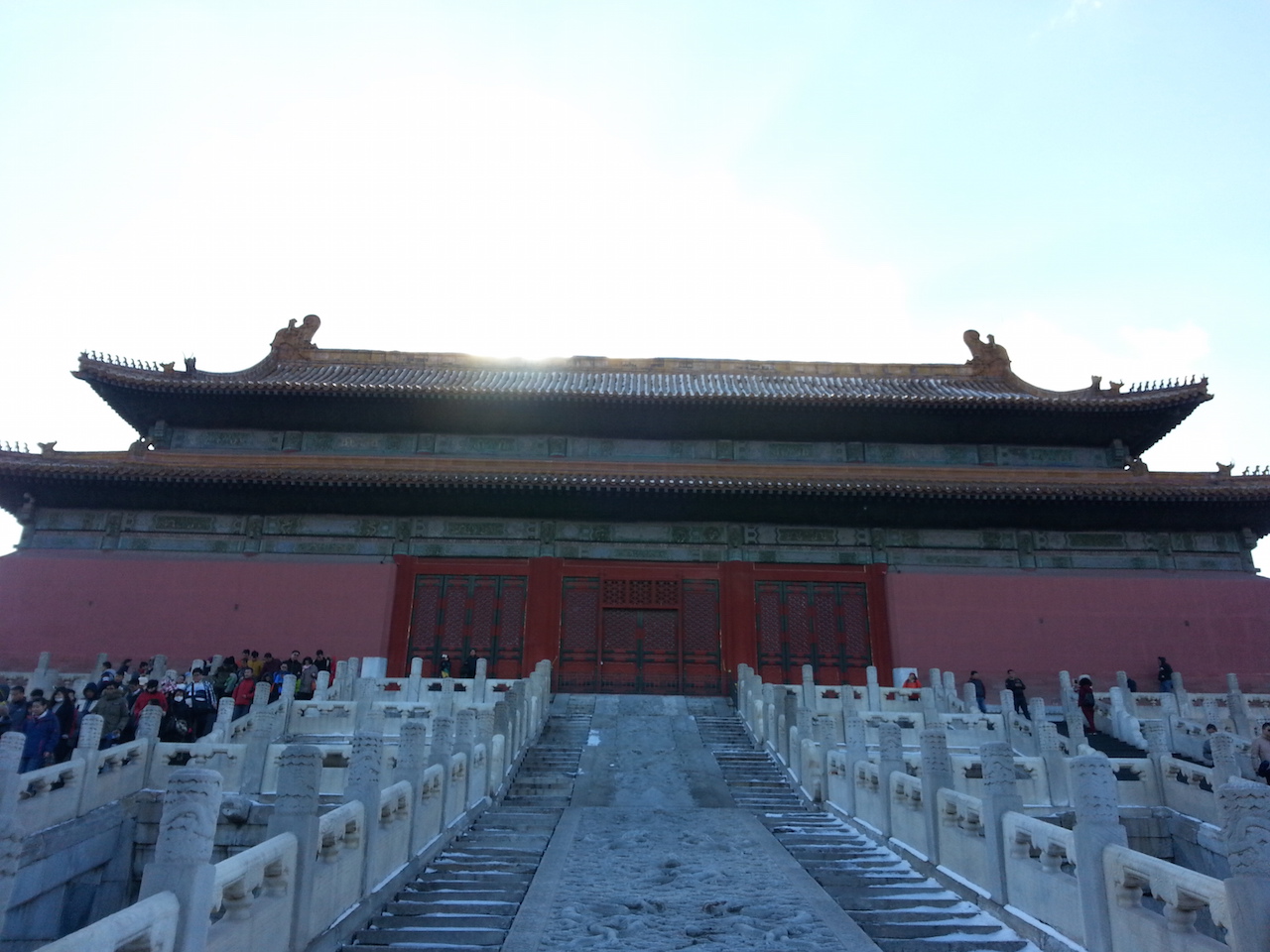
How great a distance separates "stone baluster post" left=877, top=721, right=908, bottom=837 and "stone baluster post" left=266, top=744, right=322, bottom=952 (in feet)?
17.9

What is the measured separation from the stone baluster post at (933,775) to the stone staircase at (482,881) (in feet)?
11.2

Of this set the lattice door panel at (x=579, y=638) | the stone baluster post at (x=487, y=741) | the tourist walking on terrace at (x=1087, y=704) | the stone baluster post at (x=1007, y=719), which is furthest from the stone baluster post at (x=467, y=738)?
the tourist walking on terrace at (x=1087, y=704)

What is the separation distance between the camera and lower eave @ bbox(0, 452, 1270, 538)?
18375 mm

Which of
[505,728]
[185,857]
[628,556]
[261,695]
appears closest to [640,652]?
[628,556]

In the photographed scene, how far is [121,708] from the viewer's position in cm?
1094

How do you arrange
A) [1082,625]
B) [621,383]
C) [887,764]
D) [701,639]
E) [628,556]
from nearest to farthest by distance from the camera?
[887,764] → [1082,625] → [701,639] → [628,556] → [621,383]

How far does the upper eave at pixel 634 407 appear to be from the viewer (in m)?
21.0

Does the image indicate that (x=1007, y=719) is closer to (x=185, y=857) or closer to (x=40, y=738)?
(x=185, y=857)

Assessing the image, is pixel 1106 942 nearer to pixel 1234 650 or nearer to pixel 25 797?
pixel 25 797

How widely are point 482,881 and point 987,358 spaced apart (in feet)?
72.3

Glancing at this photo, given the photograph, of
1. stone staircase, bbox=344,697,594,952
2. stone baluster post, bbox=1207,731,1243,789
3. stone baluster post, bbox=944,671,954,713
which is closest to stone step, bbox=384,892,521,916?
stone staircase, bbox=344,697,594,952

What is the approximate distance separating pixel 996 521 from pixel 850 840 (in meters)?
12.9

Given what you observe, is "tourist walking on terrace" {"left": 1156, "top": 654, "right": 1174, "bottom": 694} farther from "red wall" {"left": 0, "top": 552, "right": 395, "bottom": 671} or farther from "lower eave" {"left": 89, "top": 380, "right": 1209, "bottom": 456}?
"red wall" {"left": 0, "top": 552, "right": 395, "bottom": 671}

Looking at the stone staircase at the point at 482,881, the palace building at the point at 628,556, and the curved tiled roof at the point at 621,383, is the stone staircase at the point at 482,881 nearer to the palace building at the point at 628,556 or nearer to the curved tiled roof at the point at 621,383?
the palace building at the point at 628,556
